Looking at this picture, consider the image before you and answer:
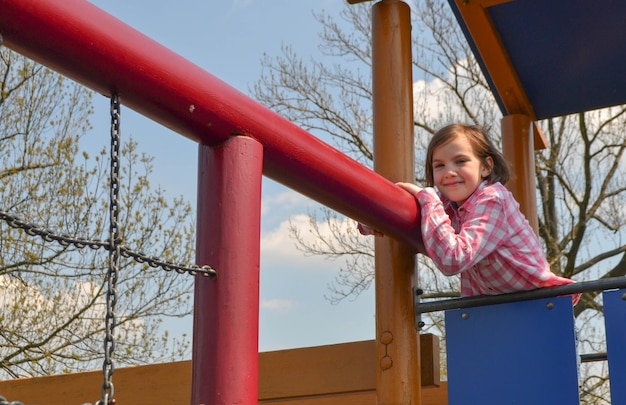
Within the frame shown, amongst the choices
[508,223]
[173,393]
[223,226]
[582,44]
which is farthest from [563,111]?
[223,226]

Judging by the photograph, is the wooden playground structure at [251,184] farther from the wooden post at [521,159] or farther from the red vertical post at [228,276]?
the wooden post at [521,159]

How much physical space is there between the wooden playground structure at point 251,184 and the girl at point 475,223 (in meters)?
0.10

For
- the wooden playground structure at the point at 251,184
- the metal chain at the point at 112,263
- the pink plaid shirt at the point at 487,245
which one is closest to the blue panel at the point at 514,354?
the pink plaid shirt at the point at 487,245

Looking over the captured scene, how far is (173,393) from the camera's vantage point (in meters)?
3.72

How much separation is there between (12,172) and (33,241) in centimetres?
84

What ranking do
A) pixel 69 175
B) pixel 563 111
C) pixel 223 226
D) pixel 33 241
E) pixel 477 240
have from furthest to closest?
pixel 69 175, pixel 33 241, pixel 563 111, pixel 477 240, pixel 223 226

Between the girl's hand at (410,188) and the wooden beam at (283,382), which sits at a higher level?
the girl's hand at (410,188)

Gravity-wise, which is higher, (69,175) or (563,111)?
(69,175)

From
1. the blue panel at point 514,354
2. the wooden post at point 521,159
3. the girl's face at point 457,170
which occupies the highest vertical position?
the wooden post at point 521,159

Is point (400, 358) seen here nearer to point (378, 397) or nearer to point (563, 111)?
point (378, 397)

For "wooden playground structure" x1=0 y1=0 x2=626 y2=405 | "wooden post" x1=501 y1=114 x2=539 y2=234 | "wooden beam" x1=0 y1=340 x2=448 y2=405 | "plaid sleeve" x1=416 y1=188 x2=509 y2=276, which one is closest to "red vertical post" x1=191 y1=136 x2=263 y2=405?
"wooden playground structure" x1=0 y1=0 x2=626 y2=405

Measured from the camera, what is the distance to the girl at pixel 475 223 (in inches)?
97.8

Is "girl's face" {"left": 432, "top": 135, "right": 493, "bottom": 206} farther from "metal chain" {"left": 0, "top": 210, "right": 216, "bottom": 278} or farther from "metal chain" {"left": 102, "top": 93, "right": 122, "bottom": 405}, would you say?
"metal chain" {"left": 102, "top": 93, "right": 122, "bottom": 405}

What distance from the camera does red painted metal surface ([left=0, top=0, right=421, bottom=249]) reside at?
1421mm
